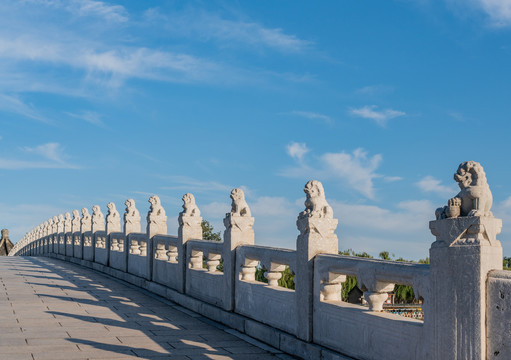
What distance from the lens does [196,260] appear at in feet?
39.2

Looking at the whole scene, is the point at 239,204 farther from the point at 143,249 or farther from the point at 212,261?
the point at 143,249

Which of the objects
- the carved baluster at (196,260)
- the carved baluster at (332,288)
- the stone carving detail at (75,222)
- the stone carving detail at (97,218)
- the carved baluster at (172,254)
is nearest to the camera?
the carved baluster at (332,288)

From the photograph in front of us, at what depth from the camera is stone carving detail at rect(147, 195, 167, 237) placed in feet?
48.4

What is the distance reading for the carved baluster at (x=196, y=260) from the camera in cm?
1195

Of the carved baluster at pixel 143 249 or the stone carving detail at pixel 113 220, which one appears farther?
the stone carving detail at pixel 113 220

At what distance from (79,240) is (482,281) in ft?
72.4

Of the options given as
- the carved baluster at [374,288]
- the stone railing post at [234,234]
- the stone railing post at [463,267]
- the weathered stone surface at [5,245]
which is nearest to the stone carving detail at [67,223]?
the stone railing post at [234,234]

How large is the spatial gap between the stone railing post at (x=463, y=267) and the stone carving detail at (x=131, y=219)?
12.9 m

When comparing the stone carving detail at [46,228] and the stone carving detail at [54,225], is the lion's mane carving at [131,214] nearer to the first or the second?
the stone carving detail at [54,225]

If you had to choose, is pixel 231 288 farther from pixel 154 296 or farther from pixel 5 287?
pixel 5 287

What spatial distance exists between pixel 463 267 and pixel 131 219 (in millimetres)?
13514

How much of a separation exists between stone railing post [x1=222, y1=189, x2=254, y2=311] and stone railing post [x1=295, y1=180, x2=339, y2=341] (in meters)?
2.24

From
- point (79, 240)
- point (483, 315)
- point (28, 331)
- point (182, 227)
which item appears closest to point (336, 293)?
point (483, 315)

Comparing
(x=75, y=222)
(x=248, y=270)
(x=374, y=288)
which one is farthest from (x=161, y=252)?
(x=75, y=222)
